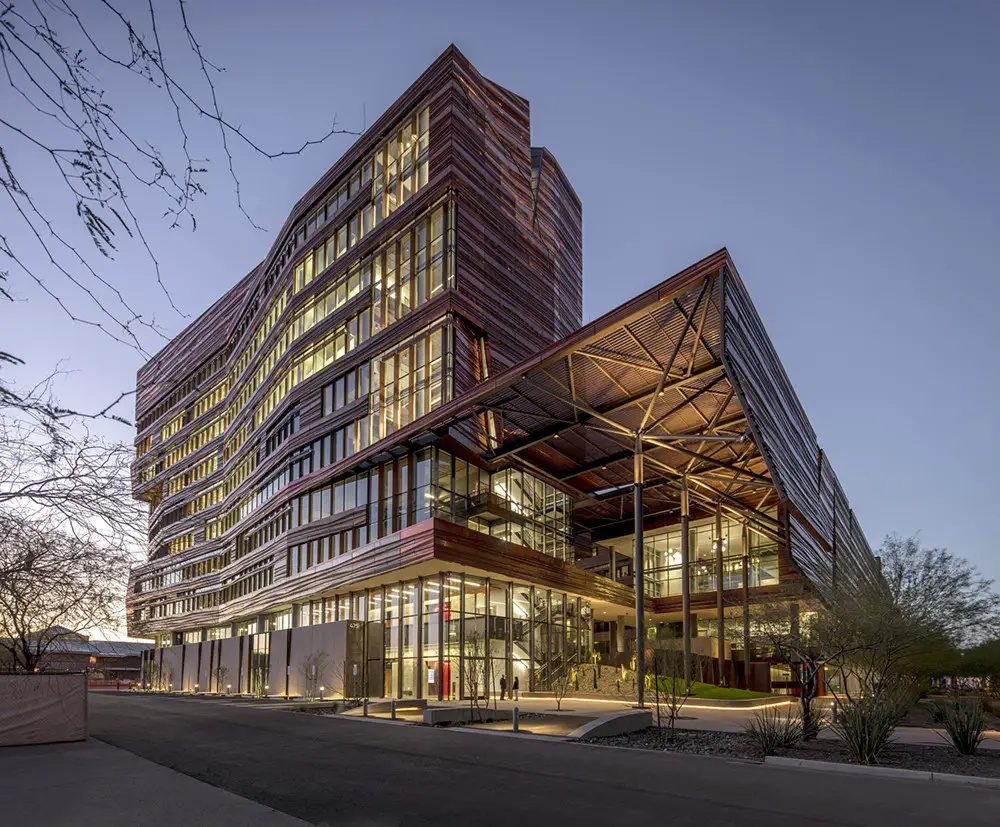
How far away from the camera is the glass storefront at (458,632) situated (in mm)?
39938

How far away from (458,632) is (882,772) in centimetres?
2784

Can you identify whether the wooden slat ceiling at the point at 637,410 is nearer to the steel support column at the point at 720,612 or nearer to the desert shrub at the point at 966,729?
the steel support column at the point at 720,612

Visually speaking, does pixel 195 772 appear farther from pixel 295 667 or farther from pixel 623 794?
pixel 295 667

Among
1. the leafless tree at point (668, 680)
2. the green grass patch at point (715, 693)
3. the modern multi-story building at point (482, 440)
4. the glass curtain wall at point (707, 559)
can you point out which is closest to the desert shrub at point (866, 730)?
the leafless tree at point (668, 680)

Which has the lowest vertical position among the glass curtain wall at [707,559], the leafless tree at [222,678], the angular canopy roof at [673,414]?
the leafless tree at [222,678]

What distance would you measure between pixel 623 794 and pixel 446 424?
97.2 ft

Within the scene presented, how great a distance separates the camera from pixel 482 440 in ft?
148

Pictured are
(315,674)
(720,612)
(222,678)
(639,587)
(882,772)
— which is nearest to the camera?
(882,772)

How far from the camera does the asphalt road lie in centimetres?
1034

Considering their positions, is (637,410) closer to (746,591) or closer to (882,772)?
(746,591)

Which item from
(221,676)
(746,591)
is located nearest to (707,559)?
(746,591)

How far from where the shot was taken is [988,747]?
18266 millimetres

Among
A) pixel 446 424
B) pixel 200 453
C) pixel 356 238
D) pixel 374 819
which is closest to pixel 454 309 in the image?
pixel 446 424

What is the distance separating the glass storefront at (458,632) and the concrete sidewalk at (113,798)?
22.6m
